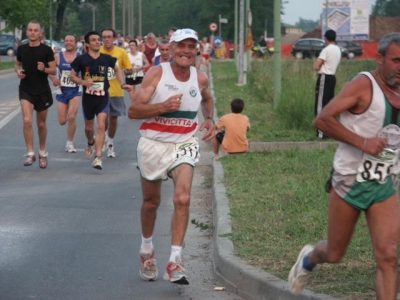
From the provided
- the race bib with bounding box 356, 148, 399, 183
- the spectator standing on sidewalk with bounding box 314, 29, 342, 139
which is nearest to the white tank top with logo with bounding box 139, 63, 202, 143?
the race bib with bounding box 356, 148, 399, 183

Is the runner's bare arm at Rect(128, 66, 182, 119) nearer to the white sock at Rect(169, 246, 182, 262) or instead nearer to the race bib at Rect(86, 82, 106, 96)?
the white sock at Rect(169, 246, 182, 262)

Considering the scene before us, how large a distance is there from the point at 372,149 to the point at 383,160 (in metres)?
0.17

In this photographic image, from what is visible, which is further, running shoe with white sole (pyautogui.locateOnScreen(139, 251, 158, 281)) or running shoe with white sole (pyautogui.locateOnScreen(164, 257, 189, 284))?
running shoe with white sole (pyautogui.locateOnScreen(139, 251, 158, 281))

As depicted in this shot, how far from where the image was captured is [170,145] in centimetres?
766

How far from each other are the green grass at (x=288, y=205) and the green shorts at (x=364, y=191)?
0.82 metres

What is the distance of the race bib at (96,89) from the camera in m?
14.7

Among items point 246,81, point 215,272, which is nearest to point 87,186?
point 215,272

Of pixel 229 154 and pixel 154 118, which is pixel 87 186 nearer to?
pixel 229 154

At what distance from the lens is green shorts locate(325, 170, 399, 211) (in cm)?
587

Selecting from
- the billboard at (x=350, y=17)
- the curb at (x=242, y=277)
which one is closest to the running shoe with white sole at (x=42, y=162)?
the curb at (x=242, y=277)

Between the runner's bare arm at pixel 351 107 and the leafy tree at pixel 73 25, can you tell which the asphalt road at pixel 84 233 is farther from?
the leafy tree at pixel 73 25

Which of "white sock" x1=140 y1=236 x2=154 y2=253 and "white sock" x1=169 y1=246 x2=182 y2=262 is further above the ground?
"white sock" x1=169 y1=246 x2=182 y2=262

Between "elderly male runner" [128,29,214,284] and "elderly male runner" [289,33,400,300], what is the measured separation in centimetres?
177

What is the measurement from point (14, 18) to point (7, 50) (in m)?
23.0
